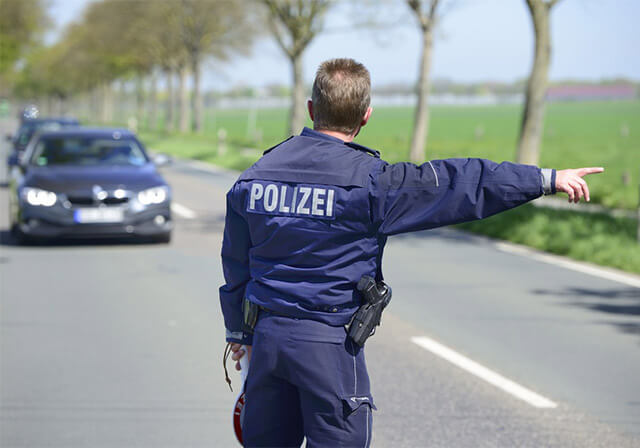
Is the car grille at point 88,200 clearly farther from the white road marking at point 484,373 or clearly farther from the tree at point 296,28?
the tree at point 296,28

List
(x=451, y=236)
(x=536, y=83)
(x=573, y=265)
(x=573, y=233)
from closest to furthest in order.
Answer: (x=573, y=265)
(x=573, y=233)
(x=451, y=236)
(x=536, y=83)

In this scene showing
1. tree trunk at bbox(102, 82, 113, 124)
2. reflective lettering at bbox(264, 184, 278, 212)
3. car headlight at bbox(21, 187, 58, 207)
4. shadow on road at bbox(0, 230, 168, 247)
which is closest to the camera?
reflective lettering at bbox(264, 184, 278, 212)

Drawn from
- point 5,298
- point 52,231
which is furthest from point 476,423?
point 52,231

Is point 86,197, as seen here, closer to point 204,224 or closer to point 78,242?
point 78,242

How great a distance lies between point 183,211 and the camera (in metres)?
17.3

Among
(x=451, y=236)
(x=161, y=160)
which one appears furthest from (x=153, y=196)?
(x=451, y=236)

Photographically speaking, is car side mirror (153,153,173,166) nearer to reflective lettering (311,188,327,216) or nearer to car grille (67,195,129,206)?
car grille (67,195,129,206)

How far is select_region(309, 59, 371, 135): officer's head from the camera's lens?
3.01m

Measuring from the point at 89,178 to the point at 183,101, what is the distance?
43.9m

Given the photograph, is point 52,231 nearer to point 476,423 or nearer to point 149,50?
point 476,423

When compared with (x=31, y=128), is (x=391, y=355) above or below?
above

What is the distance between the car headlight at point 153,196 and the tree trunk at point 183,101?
41442mm

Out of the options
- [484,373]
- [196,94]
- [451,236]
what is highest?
[484,373]

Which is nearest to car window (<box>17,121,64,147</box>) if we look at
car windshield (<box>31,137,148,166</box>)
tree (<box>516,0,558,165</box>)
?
car windshield (<box>31,137,148,166</box>)
